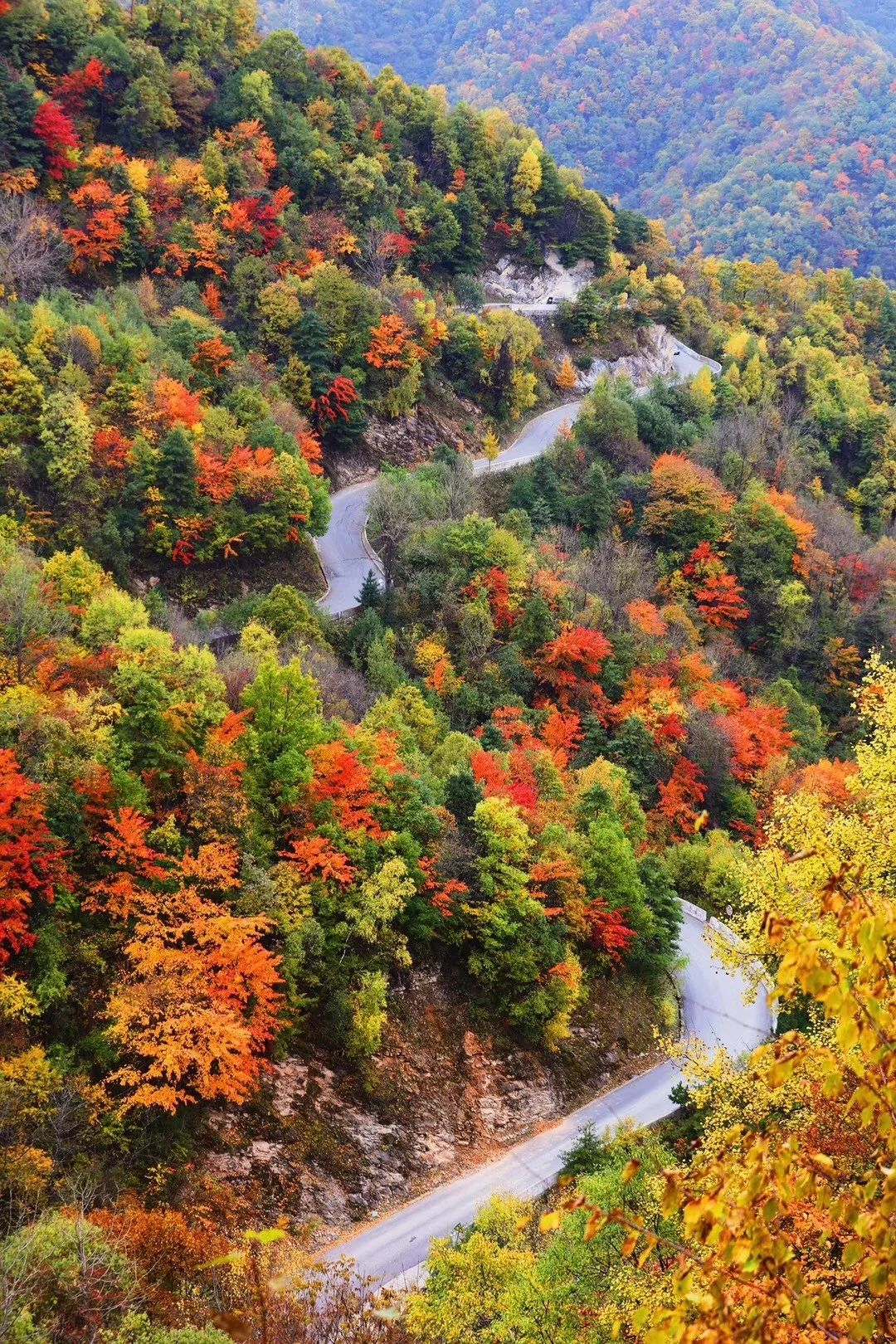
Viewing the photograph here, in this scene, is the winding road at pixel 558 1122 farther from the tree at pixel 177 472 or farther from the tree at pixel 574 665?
the tree at pixel 574 665

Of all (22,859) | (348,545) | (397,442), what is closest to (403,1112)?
(22,859)

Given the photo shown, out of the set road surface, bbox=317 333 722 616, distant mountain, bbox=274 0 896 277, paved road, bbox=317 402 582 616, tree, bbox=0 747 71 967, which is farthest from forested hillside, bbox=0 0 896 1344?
distant mountain, bbox=274 0 896 277

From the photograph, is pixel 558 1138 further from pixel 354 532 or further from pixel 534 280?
pixel 534 280

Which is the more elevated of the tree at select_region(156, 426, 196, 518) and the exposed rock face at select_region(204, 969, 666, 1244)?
the exposed rock face at select_region(204, 969, 666, 1244)

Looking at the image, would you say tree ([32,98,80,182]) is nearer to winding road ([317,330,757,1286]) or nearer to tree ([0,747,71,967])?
winding road ([317,330,757,1286])

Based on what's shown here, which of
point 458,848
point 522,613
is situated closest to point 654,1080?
point 458,848

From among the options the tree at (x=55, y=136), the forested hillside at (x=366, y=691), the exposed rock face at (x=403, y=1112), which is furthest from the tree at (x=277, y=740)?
the tree at (x=55, y=136)
